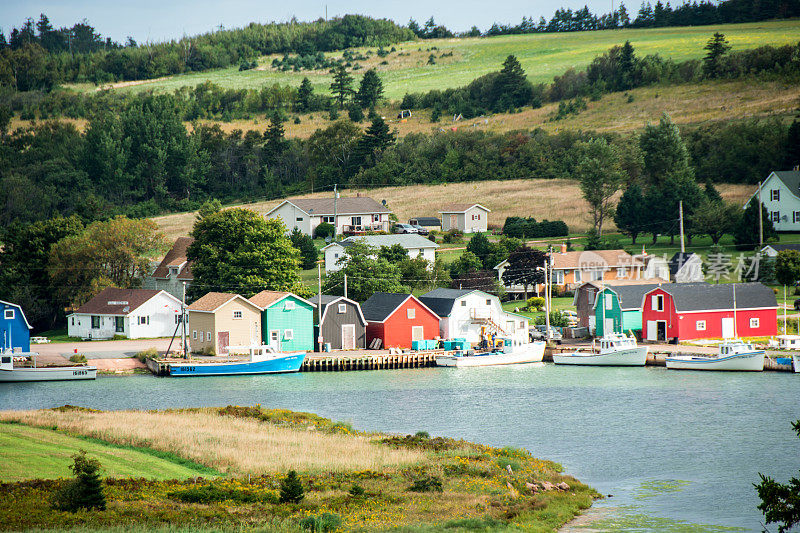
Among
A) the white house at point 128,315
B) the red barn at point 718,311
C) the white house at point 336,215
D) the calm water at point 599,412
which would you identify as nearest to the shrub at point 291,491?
the calm water at point 599,412

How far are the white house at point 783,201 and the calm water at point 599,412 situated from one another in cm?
4009

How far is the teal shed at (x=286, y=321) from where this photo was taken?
62.9 meters

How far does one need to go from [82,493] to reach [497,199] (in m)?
98.5

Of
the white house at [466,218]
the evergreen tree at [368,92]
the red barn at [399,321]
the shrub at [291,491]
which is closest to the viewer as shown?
the shrub at [291,491]

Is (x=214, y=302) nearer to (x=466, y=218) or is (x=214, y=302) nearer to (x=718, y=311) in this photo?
(x=718, y=311)

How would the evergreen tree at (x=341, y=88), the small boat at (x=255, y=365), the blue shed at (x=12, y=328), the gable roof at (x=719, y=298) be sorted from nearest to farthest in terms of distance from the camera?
the small boat at (x=255, y=365) → the blue shed at (x=12, y=328) → the gable roof at (x=719, y=298) → the evergreen tree at (x=341, y=88)

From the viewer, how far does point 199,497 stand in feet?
73.9

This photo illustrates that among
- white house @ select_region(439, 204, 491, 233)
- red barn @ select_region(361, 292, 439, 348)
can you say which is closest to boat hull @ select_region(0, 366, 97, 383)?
red barn @ select_region(361, 292, 439, 348)

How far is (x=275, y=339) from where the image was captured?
2493 inches

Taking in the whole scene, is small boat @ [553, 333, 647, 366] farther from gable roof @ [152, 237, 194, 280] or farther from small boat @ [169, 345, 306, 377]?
gable roof @ [152, 237, 194, 280]

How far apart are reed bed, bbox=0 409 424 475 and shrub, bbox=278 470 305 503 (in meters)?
3.75

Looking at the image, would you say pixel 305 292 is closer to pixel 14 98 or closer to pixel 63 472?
pixel 63 472

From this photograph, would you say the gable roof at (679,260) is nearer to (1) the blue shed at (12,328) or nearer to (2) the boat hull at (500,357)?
(2) the boat hull at (500,357)

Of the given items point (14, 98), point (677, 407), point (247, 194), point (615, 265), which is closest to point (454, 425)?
point (677, 407)
